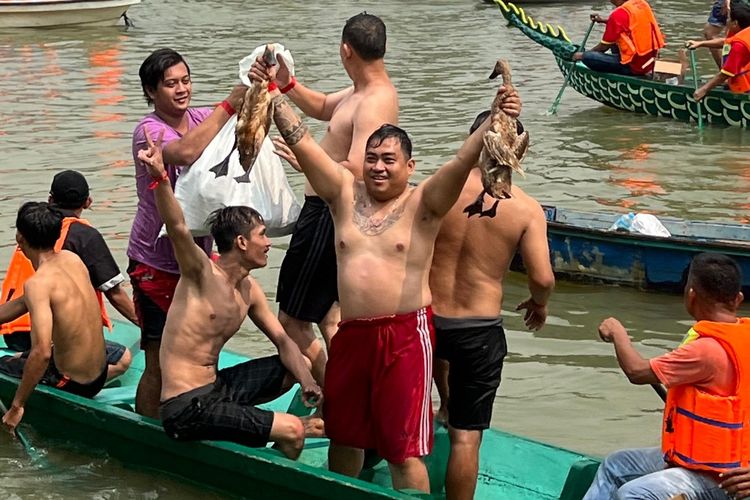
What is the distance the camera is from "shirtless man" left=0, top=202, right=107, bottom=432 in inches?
249

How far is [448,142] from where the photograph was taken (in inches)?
599

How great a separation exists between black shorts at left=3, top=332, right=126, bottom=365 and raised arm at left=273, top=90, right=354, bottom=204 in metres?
2.33

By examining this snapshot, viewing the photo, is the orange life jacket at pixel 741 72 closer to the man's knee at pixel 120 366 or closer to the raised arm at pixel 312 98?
the raised arm at pixel 312 98

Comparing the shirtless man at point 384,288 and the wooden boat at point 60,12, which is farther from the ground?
the wooden boat at point 60,12

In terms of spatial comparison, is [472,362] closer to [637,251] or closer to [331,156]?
[331,156]

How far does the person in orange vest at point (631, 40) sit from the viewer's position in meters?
15.4

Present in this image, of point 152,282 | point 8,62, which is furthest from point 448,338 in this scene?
point 8,62

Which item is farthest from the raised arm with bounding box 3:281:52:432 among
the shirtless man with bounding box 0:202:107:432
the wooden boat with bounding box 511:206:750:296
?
the wooden boat with bounding box 511:206:750:296

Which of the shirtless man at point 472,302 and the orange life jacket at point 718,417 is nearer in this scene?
the orange life jacket at point 718,417

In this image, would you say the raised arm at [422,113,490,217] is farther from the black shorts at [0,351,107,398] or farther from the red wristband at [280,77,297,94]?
the black shorts at [0,351,107,398]

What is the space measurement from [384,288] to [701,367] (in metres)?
1.29

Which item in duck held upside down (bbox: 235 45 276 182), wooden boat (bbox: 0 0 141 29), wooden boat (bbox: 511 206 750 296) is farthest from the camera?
wooden boat (bbox: 0 0 141 29)

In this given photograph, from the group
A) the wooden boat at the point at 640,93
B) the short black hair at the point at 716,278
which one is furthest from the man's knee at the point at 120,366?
the wooden boat at the point at 640,93

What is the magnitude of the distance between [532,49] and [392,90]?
16522mm
